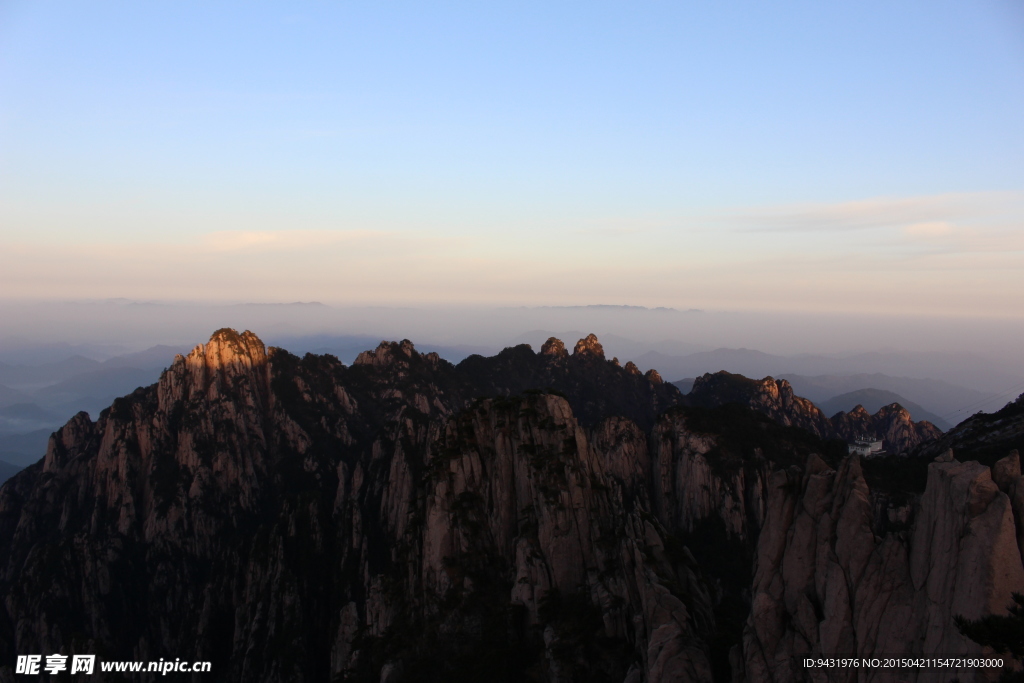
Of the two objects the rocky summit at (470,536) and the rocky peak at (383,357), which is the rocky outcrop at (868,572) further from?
the rocky peak at (383,357)

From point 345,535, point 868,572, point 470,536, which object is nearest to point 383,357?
point 345,535

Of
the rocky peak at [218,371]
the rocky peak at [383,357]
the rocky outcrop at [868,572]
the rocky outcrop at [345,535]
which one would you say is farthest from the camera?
the rocky peak at [383,357]

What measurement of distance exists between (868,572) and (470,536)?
173 feet

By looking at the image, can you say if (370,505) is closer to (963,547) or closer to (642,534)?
(642,534)

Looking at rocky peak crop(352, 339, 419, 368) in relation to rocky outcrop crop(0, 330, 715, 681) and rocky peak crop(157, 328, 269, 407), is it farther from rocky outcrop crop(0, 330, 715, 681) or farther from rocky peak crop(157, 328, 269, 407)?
rocky peak crop(157, 328, 269, 407)

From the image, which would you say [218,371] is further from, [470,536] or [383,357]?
[470,536]

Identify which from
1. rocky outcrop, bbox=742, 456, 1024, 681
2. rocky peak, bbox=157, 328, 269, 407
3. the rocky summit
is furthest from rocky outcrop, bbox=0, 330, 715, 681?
rocky outcrop, bbox=742, 456, 1024, 681

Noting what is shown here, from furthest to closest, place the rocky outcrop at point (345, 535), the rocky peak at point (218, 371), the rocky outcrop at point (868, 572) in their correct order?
the rocky peak at point (218, 371), the rocky outcrop at point (345, 535), the rocky outcrop at point (868, 572)

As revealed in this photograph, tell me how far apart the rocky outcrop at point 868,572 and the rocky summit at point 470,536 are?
0.13m

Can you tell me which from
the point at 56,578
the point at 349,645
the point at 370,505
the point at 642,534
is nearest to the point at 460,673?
the point at 642,534

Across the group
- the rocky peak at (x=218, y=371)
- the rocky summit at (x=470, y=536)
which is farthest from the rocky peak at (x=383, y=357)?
the rocky peak at (x=218, y=371)

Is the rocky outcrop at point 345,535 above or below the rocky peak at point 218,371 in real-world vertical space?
below

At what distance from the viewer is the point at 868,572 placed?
36781 millimetres

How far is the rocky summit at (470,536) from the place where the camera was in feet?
123
